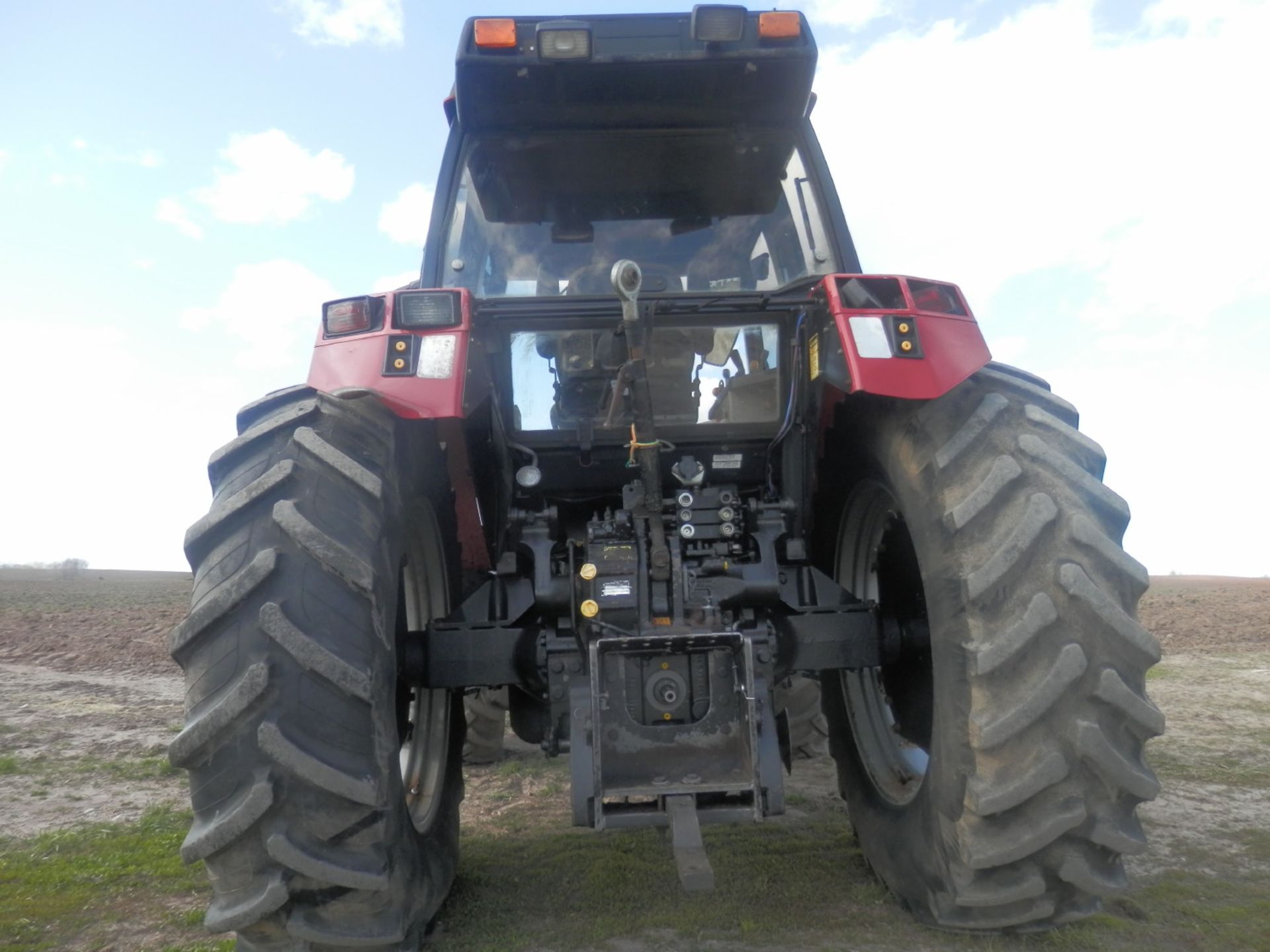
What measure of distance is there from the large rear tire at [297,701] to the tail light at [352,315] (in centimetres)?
38

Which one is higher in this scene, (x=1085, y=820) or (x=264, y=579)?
(x=264, y=579)

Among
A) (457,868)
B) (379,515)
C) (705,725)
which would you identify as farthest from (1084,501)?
(457,868)

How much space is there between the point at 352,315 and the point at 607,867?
6.51 feet

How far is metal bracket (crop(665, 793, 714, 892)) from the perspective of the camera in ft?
6.70

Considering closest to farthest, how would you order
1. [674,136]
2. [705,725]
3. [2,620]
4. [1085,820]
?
[1085,820]
[705,725]
[674,136]
[2,620]

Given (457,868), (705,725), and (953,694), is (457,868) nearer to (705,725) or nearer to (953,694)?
(705,725)

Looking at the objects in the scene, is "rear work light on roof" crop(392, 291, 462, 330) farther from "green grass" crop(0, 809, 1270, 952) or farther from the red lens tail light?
"green grass" crop(0, 809, 1270, 952)

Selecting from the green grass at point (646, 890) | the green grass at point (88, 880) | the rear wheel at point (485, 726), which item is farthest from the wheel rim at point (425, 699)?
the rear wheel at point (485, 726)

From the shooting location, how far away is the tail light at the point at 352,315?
260cm

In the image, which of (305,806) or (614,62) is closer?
(305,806)

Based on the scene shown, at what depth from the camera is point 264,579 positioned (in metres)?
2.03

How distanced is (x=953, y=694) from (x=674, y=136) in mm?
2103

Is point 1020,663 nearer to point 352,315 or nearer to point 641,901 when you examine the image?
point 641,901

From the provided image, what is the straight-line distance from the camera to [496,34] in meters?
2.93
